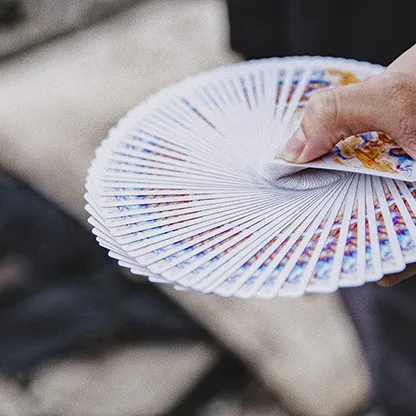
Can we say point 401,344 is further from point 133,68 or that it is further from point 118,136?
point 133,68

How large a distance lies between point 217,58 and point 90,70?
564 mm

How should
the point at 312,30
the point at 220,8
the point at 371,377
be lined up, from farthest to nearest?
1. the point at 220,8
2. the point at 312,30
3. the point at 371,377

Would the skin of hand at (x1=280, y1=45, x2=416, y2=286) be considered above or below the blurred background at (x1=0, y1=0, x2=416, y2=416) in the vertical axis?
above

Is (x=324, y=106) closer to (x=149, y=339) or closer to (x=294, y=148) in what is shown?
(x=294, y=148)

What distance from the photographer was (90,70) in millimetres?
2787

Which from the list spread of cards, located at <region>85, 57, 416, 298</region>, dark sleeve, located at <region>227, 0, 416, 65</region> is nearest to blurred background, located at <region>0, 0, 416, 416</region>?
dark sleeve, located at <region>227, 0, 416, 65</region>

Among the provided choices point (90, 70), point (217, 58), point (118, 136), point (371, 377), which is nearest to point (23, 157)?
point (90, 70)

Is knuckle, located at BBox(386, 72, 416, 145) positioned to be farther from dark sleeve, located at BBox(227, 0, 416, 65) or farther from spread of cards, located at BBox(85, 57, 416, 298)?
dark sleeve, located at BBox(227, 0, 416, 65)

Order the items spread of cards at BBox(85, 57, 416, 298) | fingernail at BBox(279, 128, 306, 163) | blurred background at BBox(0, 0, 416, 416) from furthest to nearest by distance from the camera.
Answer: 1. blurred background at BBox(0, 0, 416, 416)
2. fingernail at BBox(279, 128, 306, 163)
3. spread of cards at BBox(85, 57, 416, 298)

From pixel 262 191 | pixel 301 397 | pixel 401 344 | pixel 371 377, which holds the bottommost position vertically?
pixel 301 397

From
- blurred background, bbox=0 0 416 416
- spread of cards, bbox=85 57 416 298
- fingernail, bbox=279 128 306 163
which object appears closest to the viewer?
spread of cards, bbox=85 57 416 298

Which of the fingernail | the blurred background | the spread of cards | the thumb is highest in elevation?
the thumb

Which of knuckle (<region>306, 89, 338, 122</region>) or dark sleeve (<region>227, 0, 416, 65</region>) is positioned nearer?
knuckle (<region>306, 89, 338, 122</region>)

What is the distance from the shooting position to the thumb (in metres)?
0.97
